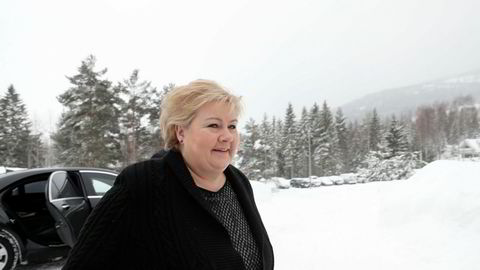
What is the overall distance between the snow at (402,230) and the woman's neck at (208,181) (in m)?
4.19

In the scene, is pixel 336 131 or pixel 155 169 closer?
pixel 155 169

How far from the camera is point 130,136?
115 feet

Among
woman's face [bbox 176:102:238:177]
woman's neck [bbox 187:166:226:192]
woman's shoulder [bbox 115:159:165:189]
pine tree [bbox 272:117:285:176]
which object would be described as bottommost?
pine tree [bbox 272:117:285:176]

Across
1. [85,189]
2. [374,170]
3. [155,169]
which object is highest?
[155,169]

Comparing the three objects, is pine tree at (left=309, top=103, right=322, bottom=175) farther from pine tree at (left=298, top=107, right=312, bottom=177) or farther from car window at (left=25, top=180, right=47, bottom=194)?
car window at (left=25, top=180, right=47, bottom=194)

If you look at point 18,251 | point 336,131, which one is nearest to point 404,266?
point 18,251

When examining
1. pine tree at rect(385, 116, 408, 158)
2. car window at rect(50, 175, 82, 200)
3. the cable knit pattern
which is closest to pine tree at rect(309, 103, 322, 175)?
pine tree at rect(385, 116, 408, 158)

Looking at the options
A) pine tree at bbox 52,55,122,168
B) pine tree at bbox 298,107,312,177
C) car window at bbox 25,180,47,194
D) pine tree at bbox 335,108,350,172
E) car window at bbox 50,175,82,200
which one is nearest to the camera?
car window at bbox 50,175,82,200

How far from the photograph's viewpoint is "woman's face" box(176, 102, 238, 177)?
176 cm

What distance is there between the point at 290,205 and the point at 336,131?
55.3m

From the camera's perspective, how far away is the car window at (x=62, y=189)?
503 centimetres

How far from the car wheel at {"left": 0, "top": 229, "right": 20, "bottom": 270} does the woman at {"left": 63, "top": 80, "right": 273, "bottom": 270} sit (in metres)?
4.37

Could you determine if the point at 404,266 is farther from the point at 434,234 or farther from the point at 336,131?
the point at 336,131

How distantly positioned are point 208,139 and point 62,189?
4357 millimetres
